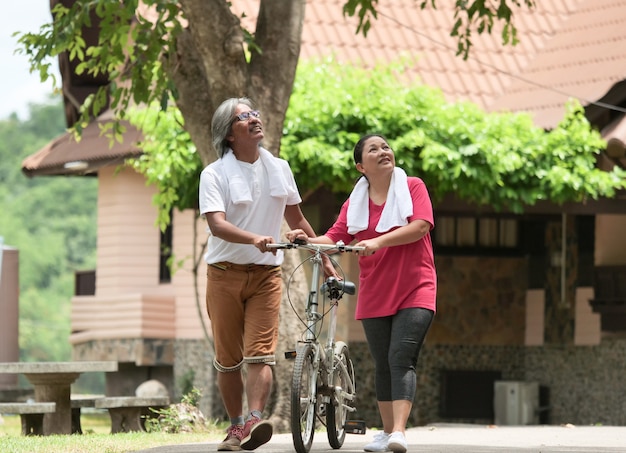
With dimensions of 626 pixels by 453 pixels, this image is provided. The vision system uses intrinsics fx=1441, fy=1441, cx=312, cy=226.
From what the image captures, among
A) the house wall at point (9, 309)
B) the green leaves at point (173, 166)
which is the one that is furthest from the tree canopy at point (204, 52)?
the house wall at point (9, 309)

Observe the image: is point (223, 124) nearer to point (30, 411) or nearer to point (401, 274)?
point (401, 274)

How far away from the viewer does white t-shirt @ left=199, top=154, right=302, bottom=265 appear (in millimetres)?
7887

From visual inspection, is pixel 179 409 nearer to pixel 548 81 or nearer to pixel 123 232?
pixel 548 81

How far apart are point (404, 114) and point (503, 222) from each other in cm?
448

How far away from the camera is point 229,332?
8000 mm

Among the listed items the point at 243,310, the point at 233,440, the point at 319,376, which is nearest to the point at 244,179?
the point at 243,310

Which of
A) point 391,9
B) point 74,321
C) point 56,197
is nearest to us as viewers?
point 391,9

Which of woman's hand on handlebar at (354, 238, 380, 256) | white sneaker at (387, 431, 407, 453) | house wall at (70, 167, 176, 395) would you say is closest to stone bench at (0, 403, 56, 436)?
white sneaker at (387, 431, 407, 453)

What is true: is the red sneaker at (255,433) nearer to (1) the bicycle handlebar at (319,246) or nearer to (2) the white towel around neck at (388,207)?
(1) the bicycle handlebar at (319,246)

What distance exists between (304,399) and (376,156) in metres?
1.43

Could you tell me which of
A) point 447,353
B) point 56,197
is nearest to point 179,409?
point 447,353

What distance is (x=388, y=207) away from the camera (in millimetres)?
8031

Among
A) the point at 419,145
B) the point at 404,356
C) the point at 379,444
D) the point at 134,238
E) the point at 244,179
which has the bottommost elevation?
the point at 379,444

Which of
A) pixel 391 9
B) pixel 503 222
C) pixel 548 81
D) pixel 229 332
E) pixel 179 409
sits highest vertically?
pixel 391 9
